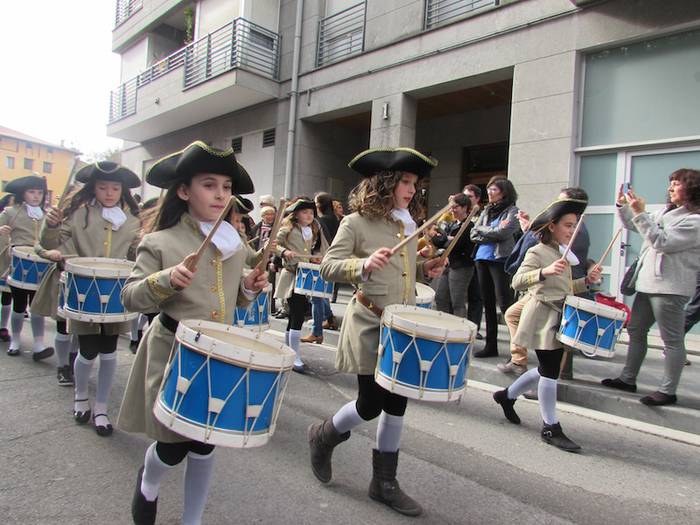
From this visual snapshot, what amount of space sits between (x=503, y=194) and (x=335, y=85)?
6.99 metres

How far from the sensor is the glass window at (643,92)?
709 centimetres

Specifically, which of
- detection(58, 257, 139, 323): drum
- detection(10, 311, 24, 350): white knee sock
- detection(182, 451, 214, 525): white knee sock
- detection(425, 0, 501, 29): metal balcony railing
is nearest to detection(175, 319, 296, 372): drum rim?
detection(182, 451, 214, 525): white knee sock

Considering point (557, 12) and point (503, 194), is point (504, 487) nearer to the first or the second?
point (503, 194)

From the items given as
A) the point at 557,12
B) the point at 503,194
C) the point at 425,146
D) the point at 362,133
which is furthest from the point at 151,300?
the point at 362,133

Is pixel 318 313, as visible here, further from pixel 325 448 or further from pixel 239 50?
pixel 239 50

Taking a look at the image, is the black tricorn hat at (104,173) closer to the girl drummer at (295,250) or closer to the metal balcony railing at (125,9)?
the girl drummer at (295,250)

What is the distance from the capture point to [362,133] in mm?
14297

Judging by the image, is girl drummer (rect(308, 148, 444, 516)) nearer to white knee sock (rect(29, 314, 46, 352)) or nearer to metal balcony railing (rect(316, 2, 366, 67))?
white knee sock (rect(29, 314, 46, 352))

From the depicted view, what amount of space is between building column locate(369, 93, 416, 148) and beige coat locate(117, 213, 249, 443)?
330 inches

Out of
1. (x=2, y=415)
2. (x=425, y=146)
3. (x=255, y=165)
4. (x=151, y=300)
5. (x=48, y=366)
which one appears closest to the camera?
(x=151, y=300)

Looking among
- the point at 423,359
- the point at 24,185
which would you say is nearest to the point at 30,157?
the point at 24,185

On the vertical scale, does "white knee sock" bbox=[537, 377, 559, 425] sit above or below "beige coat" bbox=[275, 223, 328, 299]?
below

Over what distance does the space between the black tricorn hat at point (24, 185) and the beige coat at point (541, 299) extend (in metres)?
5.96

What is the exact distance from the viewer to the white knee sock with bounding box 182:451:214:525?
223 cm
